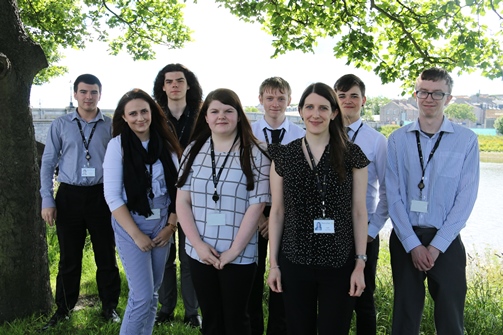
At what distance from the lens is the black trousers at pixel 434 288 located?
3.02 m

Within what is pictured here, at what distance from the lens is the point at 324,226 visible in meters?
2.62

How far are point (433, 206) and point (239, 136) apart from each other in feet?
4.49

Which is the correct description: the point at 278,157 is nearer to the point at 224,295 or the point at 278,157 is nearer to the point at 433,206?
the point at 224,295

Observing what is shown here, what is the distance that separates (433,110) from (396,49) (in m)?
5.41

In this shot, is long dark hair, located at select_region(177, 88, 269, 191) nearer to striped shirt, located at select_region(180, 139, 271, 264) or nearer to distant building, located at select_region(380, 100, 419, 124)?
striped shirt, located at select_region(180, 139, 271, 264)

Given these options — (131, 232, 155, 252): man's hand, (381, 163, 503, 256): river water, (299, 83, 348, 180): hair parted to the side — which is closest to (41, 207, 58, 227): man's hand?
(131, 232, 155, 252): man's hand

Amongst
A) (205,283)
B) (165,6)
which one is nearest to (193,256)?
(205,283)

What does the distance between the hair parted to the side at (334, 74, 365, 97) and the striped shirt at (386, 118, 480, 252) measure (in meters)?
0.58

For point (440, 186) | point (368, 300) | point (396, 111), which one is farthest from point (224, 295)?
point (396, 111)

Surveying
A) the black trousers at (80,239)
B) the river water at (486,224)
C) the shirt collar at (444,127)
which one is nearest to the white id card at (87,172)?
the black trousers at (80,239)

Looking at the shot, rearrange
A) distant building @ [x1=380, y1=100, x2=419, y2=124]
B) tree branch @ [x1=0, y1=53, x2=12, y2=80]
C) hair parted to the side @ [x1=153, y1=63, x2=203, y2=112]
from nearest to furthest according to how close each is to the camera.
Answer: tree branch @ [x1=0, y1=53, x2=12, y2=80] → hair parted to the side @ [x1=153, y1=63, x2=203, y2=112] → distant building @ [x1=380, y1=100, x2=419, y2=124]

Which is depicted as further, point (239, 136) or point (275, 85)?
point (275, 85)

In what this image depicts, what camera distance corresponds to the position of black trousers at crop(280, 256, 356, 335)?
2654mm

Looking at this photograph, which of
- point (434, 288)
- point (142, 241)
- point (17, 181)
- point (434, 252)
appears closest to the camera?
point (434, 252)
